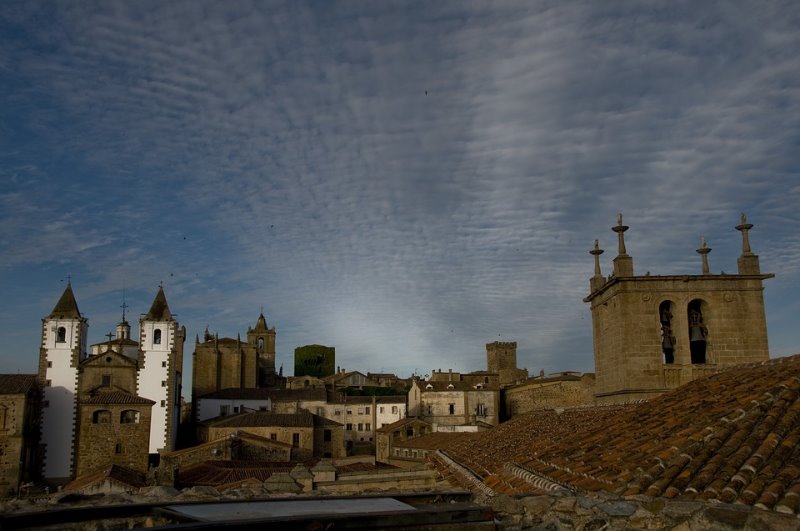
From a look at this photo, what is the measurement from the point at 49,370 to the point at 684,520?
146 ft

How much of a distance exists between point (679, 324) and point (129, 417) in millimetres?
35005

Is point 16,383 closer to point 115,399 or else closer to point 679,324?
point 115,399

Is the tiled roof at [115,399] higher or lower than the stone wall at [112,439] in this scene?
higher

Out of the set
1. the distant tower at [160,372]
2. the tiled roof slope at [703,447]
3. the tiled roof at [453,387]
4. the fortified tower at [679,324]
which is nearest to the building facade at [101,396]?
the distant tower at [160,372]

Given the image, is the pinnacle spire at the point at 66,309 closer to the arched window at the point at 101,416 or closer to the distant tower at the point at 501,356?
the arched window at the point at 101,416

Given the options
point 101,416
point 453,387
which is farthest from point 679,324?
point 453,387

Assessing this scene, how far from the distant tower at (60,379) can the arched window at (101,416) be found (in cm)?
192

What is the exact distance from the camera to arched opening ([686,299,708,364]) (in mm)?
14570

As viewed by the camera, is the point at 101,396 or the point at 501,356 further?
the point at 501,356

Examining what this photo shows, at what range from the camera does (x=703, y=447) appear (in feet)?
22.2

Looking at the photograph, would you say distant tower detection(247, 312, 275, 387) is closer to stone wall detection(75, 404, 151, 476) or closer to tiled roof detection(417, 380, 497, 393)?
tiled roof detection(417, 380, 497, 393)

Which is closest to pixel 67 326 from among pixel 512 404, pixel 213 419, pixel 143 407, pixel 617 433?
pixel 143 407

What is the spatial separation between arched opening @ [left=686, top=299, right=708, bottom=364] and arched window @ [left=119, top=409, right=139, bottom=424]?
3439 centimetres

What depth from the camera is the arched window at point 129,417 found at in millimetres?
40281
